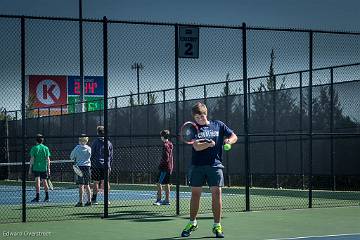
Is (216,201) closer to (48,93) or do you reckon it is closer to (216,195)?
(216,195)

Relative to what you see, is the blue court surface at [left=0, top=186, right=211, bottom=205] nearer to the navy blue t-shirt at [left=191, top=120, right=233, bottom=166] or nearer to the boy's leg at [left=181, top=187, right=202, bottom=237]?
the boy's leg at [left=181, top=187, right=202, bottom=237]

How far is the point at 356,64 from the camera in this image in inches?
834

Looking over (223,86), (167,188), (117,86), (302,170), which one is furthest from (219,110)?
(117,86)

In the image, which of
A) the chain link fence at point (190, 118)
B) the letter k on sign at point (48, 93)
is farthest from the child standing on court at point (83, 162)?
the letter k on sign at point (48, 93)

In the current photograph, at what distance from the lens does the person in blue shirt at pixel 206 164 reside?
11.3 m

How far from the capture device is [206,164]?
37.6 ft

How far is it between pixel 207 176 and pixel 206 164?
0.18 m

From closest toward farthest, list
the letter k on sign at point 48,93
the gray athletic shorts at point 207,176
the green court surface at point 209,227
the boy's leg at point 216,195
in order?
1. the boy's leg at point 216,195
2. the gray athletic shorts at point 207,176
3. the green court surface at point 209,227
4. the letter k on sign at point 48,93

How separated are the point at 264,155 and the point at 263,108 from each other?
1.48 metres

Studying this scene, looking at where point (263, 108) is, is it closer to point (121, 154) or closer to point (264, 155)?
point (264, 155)

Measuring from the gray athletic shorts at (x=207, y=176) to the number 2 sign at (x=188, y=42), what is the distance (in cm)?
428

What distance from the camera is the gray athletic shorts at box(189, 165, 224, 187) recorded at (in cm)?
1140

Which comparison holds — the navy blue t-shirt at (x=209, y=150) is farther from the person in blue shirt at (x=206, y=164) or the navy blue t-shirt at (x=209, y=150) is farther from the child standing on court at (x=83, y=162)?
the child standing on court at (x=83, y=162)

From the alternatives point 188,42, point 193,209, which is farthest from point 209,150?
point 188,42
